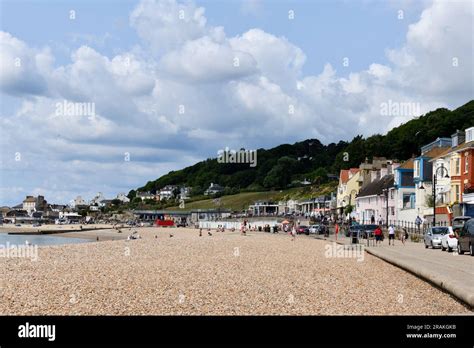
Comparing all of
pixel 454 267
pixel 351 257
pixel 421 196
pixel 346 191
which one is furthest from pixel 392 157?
pixel 454 267

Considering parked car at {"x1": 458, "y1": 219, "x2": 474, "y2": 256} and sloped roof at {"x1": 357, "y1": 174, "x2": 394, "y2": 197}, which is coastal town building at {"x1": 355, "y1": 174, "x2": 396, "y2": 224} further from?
parked car at {"x1": 458, "y1": 219, "x2": 474, "y2": 256}

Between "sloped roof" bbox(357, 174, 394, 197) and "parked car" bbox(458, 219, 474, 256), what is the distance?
4816 centimetres

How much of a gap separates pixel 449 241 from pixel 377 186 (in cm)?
5328

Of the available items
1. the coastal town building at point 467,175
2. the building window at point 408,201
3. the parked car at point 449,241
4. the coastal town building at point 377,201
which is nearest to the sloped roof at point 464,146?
the coastal town building at point 467,175

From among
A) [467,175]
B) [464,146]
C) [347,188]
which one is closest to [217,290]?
[467,175]

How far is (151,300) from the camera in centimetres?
1639

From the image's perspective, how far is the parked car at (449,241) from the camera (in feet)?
119

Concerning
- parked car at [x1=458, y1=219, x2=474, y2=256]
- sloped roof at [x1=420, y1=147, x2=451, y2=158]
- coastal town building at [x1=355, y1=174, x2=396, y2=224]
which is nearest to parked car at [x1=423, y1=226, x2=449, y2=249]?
parked car at [x1=458, y1=219, x2=474, y2=256]

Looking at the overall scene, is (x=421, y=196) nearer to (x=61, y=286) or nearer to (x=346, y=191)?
(x=346, y=191)

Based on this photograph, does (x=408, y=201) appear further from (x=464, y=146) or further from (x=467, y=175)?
(x=467, y=175)

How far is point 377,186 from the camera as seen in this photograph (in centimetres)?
8925

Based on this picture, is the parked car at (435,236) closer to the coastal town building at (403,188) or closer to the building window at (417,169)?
the building window at (417,169)
